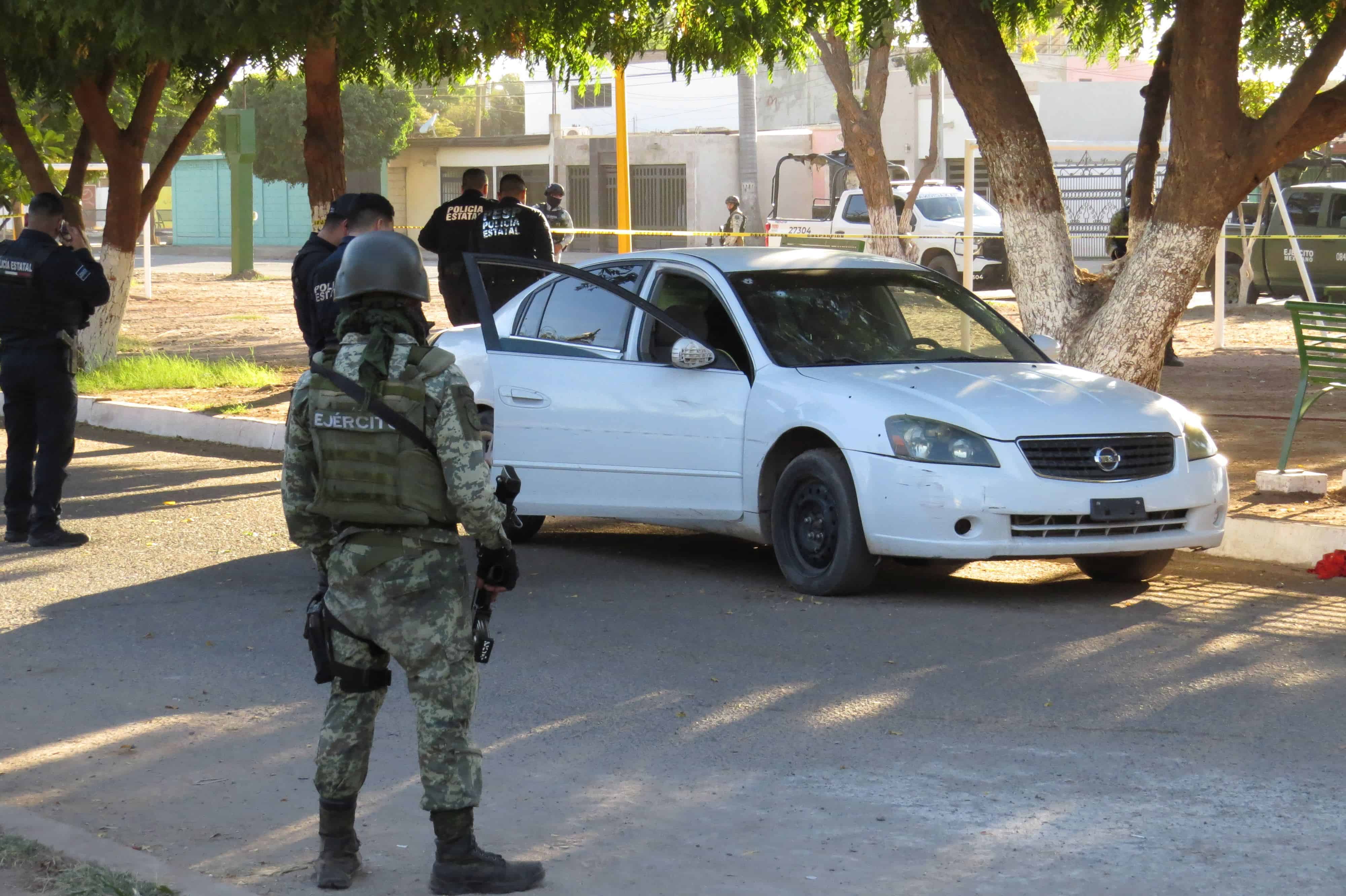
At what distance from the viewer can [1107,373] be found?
407 inches

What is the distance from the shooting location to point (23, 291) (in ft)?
29.2

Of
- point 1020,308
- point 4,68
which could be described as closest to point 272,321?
point 4,68

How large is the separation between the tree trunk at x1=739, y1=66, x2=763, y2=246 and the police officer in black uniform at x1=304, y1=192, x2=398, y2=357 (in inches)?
1209

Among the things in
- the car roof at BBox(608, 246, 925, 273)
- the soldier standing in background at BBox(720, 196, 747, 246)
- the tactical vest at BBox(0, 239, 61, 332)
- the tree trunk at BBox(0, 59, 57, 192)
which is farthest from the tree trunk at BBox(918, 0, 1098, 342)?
the soldier standing in background at BBox(720, 196, 747, 246)

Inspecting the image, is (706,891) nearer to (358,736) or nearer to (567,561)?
(358,736)

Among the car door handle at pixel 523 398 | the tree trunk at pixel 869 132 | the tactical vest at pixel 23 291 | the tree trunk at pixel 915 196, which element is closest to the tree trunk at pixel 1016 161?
the car door handle at pixel 523 398

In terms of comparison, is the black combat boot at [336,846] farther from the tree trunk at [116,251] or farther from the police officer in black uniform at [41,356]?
the tree trunk at [116,251]

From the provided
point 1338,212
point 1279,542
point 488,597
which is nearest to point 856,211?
point 1338,212

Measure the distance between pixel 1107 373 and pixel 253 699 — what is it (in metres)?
6.00

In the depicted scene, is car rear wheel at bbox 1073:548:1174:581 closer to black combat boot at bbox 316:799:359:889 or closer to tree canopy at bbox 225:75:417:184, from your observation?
black combat boot at bbox 316:799:359:889

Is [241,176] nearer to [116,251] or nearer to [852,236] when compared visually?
[852,236]

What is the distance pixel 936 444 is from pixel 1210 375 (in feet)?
35.3

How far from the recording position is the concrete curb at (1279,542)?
27.3 ft

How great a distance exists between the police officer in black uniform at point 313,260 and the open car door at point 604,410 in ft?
2.12
